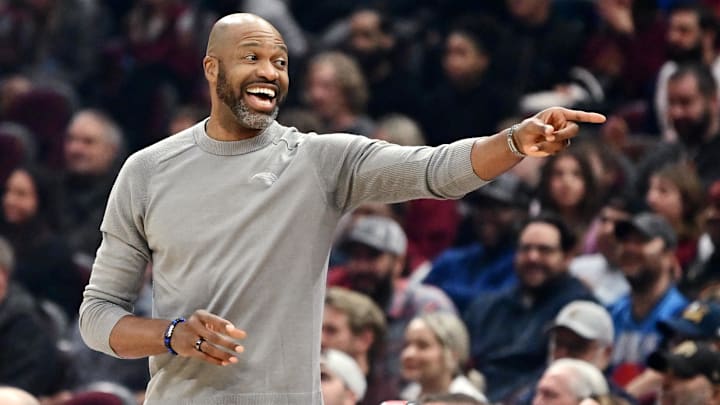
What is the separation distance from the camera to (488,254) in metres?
6.61

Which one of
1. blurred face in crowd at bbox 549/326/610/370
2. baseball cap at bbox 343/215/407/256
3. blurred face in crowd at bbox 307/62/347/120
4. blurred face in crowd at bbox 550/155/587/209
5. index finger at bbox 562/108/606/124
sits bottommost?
blurred face in crowd at bbox 549/326/610/370

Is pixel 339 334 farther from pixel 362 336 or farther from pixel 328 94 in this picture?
pixel 328 94

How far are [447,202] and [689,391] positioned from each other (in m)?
2.34

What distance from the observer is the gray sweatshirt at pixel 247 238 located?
289 cm

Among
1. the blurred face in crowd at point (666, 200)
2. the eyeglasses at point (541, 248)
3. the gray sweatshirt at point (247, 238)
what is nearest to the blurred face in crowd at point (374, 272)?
the eyeglasses at point (541, 248)

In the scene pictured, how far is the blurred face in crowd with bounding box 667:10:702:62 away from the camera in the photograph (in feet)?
22.9

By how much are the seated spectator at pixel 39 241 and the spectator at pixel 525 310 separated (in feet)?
6.64

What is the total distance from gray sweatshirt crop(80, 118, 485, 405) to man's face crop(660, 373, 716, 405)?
88.3 inches

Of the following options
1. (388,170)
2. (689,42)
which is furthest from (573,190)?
(388,170)

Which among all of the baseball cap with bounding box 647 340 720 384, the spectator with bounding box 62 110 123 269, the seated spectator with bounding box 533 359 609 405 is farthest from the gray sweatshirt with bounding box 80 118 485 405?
the spectator with bounding box 62 110 123 269

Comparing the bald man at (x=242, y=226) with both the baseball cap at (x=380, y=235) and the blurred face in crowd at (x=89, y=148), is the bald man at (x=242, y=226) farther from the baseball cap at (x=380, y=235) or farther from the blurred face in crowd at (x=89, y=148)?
the blurred face in crowd at (x=89, y=148)

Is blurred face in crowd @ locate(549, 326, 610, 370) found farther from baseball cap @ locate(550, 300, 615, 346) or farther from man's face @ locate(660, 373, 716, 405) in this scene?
man's face @ locate(660, 373, 716, 405)

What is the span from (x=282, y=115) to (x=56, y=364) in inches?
79.1

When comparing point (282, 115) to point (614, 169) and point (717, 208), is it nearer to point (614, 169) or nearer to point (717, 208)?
point (614, 169)
